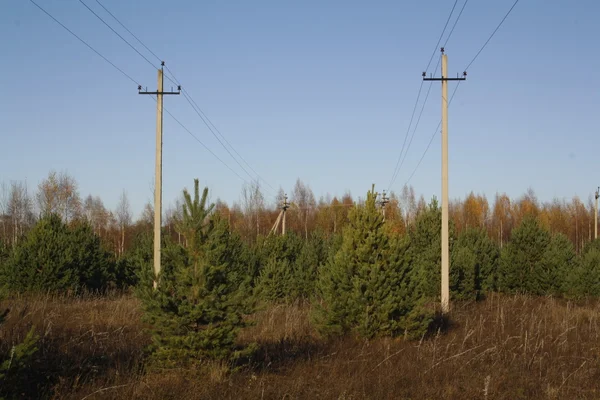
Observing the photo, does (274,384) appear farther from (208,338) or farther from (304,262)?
(304,262)

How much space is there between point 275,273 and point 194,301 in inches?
419

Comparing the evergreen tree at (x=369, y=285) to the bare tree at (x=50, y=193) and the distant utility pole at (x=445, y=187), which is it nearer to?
the distant utility pole at (x=445, y=187)

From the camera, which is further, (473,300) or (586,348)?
(473,300)

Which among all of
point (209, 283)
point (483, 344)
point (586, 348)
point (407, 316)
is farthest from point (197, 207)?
point (586, 348)

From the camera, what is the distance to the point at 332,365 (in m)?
A: 8.06

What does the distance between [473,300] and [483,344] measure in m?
8.31

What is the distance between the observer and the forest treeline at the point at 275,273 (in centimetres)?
663

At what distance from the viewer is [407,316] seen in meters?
9.84

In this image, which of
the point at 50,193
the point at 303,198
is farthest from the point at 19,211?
the point at 303,198

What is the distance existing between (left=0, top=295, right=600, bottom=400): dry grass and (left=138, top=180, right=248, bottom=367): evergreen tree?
0.28 m

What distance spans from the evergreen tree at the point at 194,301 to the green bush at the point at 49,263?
11166 mm

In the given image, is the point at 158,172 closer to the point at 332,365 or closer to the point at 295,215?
the point at 332,365

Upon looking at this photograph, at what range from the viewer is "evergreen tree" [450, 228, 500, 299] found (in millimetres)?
17828

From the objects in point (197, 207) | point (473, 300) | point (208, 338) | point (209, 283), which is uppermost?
point (197, 207)
